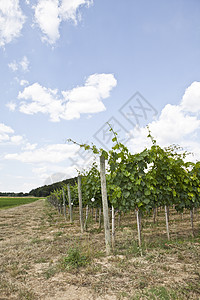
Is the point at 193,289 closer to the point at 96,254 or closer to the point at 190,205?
the point at 96,254

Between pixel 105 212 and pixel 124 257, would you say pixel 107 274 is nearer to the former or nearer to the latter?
pixel 124 257

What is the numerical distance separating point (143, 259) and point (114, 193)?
1.77 m

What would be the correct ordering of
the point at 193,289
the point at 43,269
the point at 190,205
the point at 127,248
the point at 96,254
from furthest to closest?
the point at 190,205 < the point at 127,248 < the point at 96,254 < the point at 43,269 < the point at 193,289

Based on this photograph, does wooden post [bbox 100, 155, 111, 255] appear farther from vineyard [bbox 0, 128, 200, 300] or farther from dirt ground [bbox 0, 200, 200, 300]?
dirt ground [bbox 0, 200, 200, 300]

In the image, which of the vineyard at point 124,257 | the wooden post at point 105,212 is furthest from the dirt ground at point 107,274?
the wooden post at point 105,212

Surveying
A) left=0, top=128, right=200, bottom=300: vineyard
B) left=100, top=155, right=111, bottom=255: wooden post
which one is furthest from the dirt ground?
left=100, top=155, right=111, bottom=255: wooden post

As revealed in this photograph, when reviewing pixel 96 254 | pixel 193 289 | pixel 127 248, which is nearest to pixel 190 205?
pixel 127 248

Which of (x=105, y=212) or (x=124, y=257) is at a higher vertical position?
(x=105, y=212)

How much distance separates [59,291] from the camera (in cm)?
319

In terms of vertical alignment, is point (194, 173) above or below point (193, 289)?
above

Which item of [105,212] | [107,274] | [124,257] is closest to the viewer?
[107,274]

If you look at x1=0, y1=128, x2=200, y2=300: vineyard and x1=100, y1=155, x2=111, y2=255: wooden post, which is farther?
x1=100, y1=155, x2=111, y2=255: wooden post

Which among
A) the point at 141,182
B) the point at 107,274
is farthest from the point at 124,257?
the point at 141,182

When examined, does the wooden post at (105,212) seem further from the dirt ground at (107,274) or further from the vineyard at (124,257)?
the dirt ground at (107,274)
